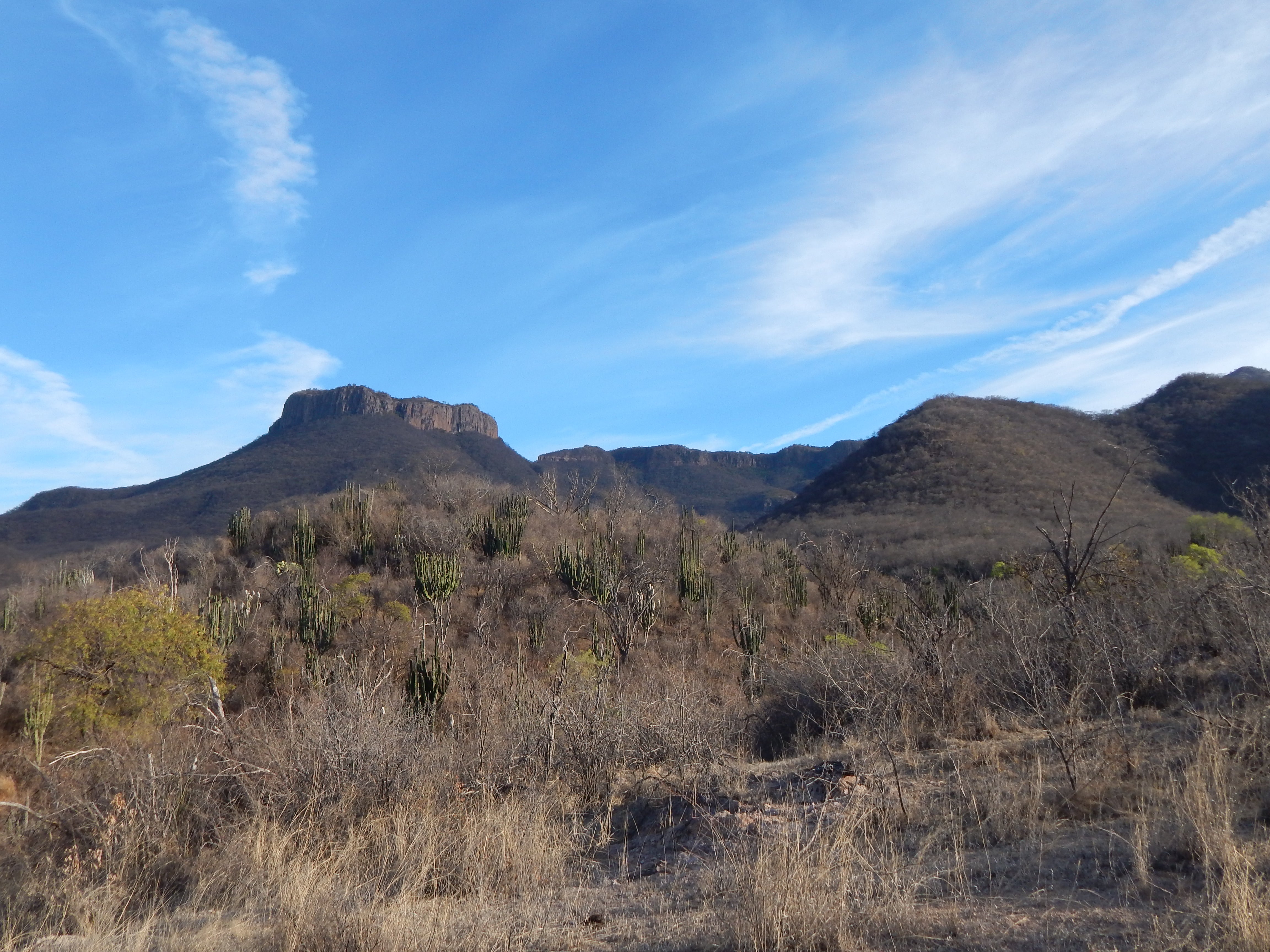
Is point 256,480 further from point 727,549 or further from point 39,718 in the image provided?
point 39,718

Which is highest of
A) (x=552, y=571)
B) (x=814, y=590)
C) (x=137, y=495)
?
(x=137, y=495)

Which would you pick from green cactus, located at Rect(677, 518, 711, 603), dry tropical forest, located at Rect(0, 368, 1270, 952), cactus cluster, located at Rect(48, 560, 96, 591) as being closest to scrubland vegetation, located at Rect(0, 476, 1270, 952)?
dry tropical forest, located at Rect(0, 368, 1270, 952)

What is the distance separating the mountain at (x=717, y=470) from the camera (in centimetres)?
8525

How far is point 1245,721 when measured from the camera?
5398mm

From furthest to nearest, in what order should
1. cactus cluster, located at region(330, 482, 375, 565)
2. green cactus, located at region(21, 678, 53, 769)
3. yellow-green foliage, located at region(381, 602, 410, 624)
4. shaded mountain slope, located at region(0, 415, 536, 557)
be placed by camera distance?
shaded mountain slope, located at region(0, 415, 536, 557)
cactus cluster, located at region(330, 482, 375, 565)
yellow-green foliage, located at region(381, 602, 410, 624)
green cactus, located at region(21, 678, 53, 769)

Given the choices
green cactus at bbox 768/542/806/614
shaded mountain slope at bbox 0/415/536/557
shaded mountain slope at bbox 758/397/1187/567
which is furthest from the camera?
shaded mountain slope at bbox 0/415/536/557

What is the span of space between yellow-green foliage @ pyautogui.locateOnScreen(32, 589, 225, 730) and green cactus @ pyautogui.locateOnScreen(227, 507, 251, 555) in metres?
10.8

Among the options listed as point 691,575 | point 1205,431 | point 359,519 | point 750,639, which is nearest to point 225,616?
point 359,519

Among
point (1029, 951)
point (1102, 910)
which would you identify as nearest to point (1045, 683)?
point (1102, 910)

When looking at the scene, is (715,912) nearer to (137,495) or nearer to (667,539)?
(667,539)

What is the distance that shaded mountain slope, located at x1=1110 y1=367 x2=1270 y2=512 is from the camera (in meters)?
43.6

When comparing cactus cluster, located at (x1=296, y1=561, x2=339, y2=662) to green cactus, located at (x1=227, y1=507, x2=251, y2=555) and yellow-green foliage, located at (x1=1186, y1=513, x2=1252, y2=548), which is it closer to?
green cactus, located at (x1=227, y1=507, x2=251, y2=555)

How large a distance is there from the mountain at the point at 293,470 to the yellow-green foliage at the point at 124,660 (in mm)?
20096

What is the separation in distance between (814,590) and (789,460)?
86.7 metres
